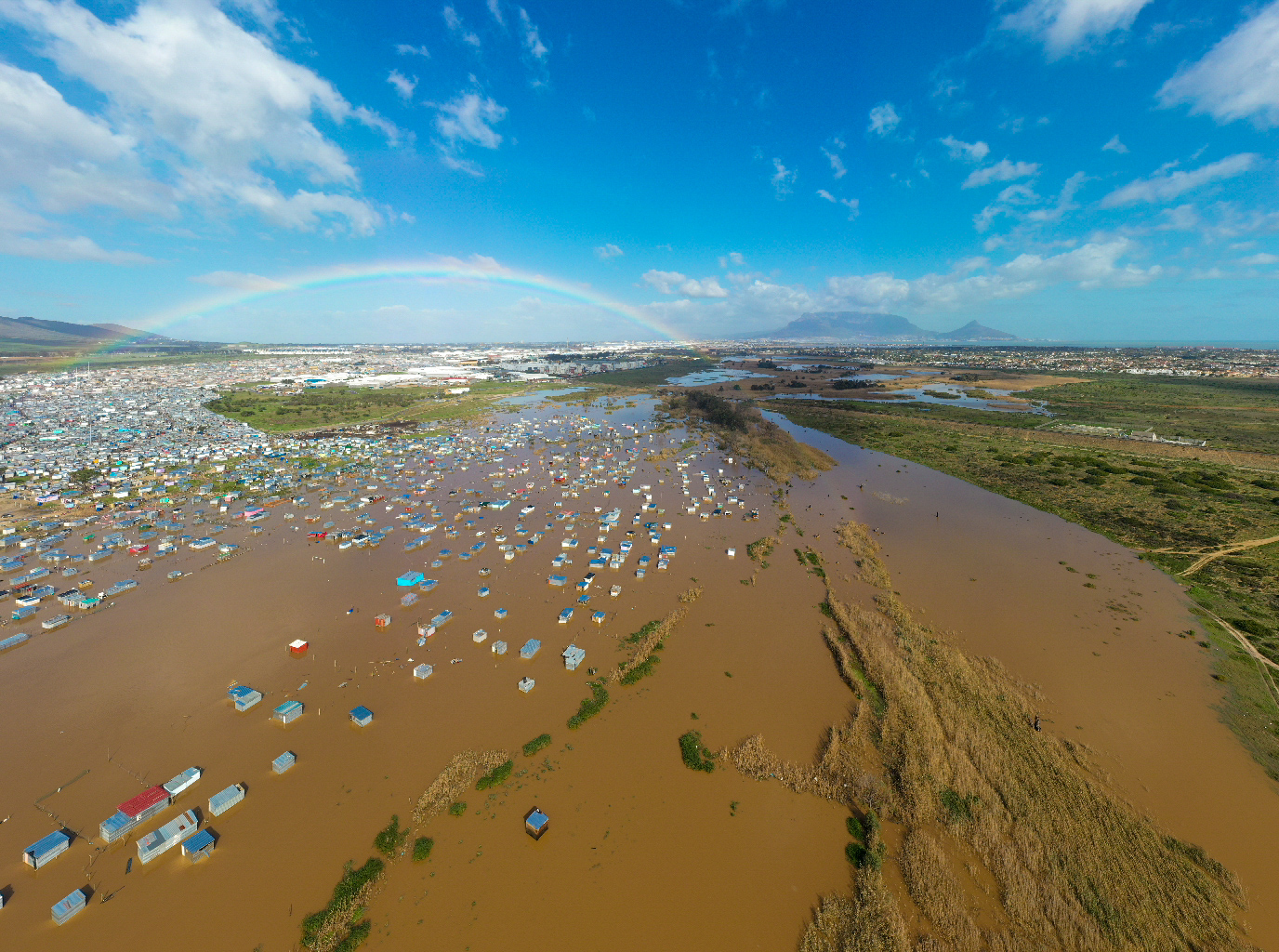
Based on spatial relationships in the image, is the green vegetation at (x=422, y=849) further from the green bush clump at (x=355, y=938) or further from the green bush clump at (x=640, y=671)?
the green bush clump at (x=640, y=671)

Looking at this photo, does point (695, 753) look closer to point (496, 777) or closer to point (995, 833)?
point (496, 777)

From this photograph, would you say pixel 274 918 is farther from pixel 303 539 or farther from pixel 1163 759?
pixel 1163 759

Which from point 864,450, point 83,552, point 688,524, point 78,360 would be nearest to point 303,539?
point 83,552

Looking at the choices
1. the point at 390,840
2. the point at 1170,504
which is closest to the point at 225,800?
the point at 390,840

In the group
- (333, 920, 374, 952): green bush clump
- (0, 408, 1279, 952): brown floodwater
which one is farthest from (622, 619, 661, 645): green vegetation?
(333, 920, 374, 952): green bush clump

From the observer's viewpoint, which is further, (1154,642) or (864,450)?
(864,450)
